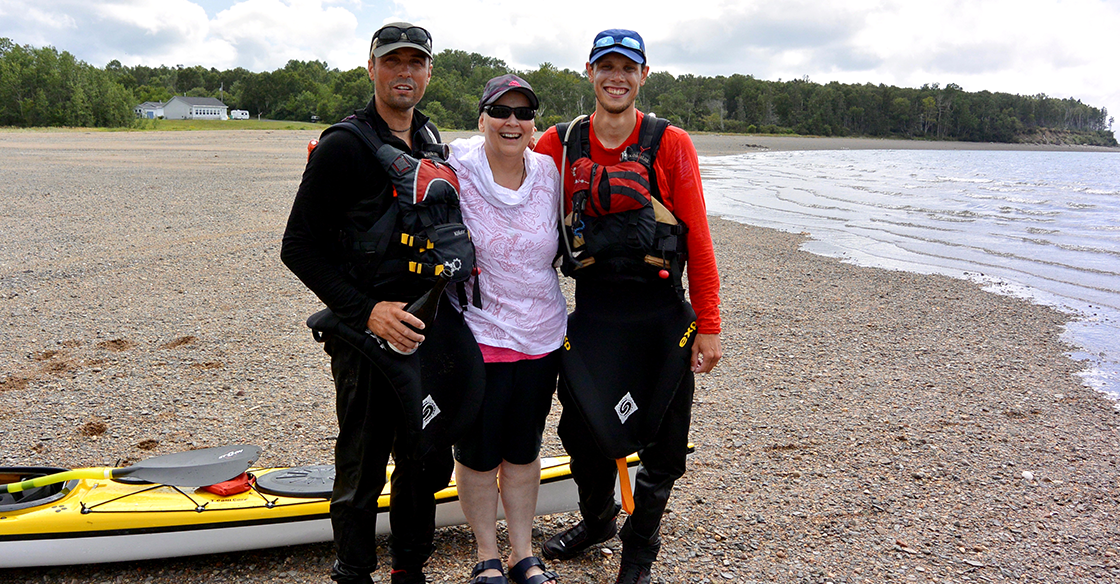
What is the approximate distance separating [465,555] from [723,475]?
6.45 ft

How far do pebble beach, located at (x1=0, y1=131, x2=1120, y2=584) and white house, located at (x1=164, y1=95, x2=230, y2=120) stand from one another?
314ft

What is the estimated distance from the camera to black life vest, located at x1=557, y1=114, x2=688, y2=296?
2.85 m

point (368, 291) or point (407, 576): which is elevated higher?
point (368, 291)

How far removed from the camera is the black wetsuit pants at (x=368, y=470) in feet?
8.90

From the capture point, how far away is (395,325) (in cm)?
255

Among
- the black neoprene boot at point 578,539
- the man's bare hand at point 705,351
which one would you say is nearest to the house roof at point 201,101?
the black neoprene boot at point 578,539

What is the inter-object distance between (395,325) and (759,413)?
410 centimetres

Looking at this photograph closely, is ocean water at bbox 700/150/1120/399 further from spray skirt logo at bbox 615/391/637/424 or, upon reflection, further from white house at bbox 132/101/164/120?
white house at bbox 132/101/164/120

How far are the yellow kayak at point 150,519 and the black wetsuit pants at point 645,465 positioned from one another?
861mm

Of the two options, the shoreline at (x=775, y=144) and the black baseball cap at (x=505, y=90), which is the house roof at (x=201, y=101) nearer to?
the shoreline at (x=775, y=144)

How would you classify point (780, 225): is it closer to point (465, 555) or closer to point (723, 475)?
point (723, 475)

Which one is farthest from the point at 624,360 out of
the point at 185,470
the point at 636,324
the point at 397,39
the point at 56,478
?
the point at 56,478

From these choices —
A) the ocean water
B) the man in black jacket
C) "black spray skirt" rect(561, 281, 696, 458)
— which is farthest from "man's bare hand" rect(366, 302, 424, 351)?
the ocean water

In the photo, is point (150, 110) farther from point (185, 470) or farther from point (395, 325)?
point (395, 325)
